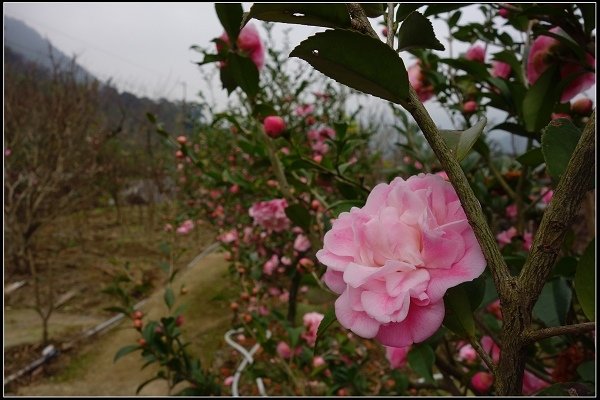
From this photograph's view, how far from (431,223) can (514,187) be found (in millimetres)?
770

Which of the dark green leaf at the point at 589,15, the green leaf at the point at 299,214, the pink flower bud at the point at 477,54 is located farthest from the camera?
the pink flower bud at the point at 477,54

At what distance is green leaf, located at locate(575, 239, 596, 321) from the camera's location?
0.90 feet

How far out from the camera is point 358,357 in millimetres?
1495

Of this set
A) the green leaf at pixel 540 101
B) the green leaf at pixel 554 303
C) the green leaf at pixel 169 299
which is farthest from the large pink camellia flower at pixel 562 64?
the green leaf at pixel 169 299

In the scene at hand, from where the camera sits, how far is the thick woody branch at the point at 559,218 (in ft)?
0.70

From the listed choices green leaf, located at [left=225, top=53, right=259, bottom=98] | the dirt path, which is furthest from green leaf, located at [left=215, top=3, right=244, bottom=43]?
the dirt path

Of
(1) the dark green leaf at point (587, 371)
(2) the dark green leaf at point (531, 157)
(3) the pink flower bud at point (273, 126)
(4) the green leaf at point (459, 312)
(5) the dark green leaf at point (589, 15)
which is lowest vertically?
(1) the dark green leaf at point (587, 371)

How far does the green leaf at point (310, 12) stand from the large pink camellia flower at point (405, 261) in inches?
4.0

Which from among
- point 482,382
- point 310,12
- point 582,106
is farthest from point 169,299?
point 310,12

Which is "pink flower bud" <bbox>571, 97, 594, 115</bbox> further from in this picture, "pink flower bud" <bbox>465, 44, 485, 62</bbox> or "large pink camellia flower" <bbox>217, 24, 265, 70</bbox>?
"large pink camellia flower" <bbox>217, 24, 265, 70</bbox>

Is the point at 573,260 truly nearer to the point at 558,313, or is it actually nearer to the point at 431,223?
the point at 558,313

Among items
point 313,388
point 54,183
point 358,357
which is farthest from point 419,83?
point 54,183

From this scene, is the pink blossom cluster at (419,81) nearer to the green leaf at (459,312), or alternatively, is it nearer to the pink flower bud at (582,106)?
the pink flower bud at (582,106)

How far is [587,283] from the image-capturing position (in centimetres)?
28
